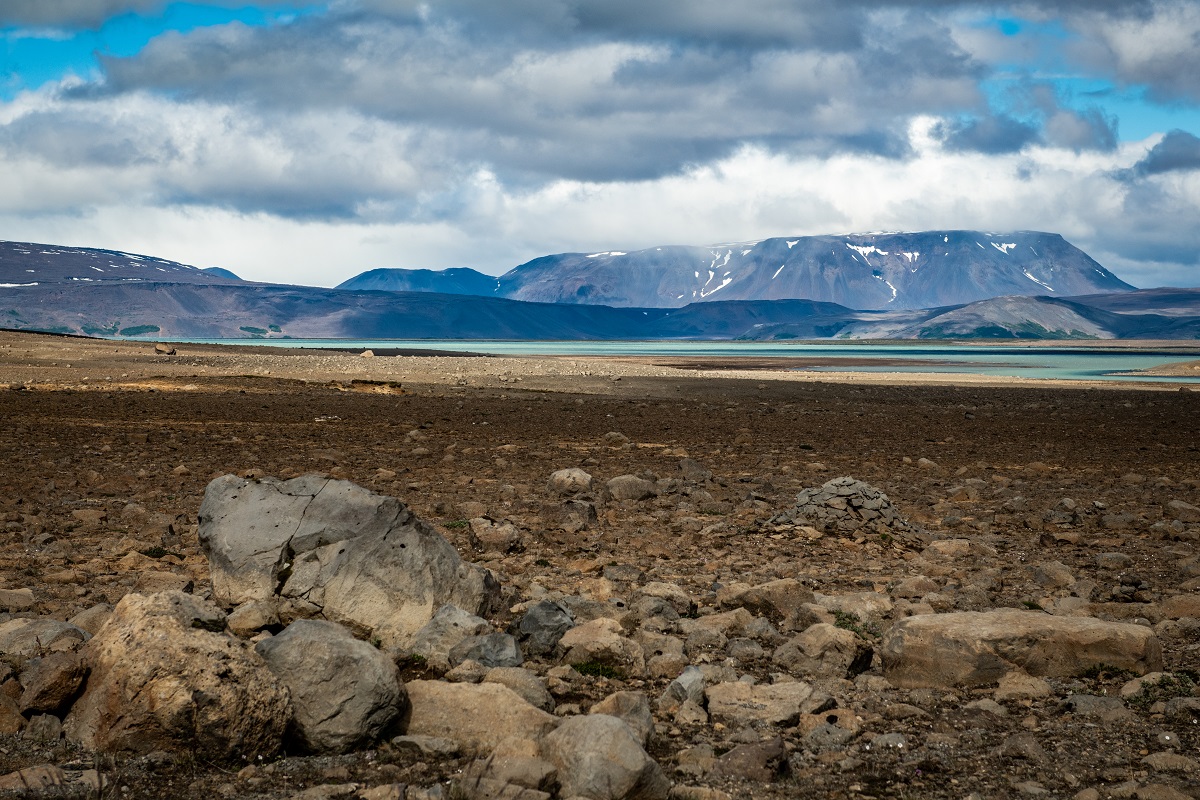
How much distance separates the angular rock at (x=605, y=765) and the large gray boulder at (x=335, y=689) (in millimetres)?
1143

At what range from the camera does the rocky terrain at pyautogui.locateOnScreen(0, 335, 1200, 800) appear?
6.21 meters

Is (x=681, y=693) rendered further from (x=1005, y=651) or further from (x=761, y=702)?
(x=1005, y=651)

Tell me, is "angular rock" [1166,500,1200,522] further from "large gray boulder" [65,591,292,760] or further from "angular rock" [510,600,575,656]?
"large gray boulder" [65,591,292,760]

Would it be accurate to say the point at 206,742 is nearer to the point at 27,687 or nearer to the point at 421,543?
the point at 27,687

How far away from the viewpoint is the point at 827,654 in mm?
8328

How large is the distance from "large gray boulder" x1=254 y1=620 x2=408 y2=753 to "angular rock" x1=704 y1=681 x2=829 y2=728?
6.93 feet

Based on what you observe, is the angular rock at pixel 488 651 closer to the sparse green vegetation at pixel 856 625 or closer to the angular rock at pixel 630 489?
the sparse green vegetation at pixel 856 625

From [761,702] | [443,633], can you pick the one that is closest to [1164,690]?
[761,702]

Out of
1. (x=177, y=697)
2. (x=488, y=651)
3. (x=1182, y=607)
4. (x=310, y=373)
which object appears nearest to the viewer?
(x=177, y=697)

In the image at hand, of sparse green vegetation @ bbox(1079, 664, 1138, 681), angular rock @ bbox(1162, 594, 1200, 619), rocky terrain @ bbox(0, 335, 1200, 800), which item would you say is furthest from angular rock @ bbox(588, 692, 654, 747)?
angular rock @ bbox(1162, 594, 1200, 619)

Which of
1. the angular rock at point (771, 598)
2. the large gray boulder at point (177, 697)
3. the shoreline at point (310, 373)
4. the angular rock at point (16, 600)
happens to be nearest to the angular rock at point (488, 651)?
the large gray boulder at point (177, 697)

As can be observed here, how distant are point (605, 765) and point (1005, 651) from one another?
3702mm

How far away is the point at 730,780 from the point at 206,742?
2.96 metres

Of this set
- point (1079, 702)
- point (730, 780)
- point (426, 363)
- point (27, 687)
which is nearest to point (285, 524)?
point (27, 687)
